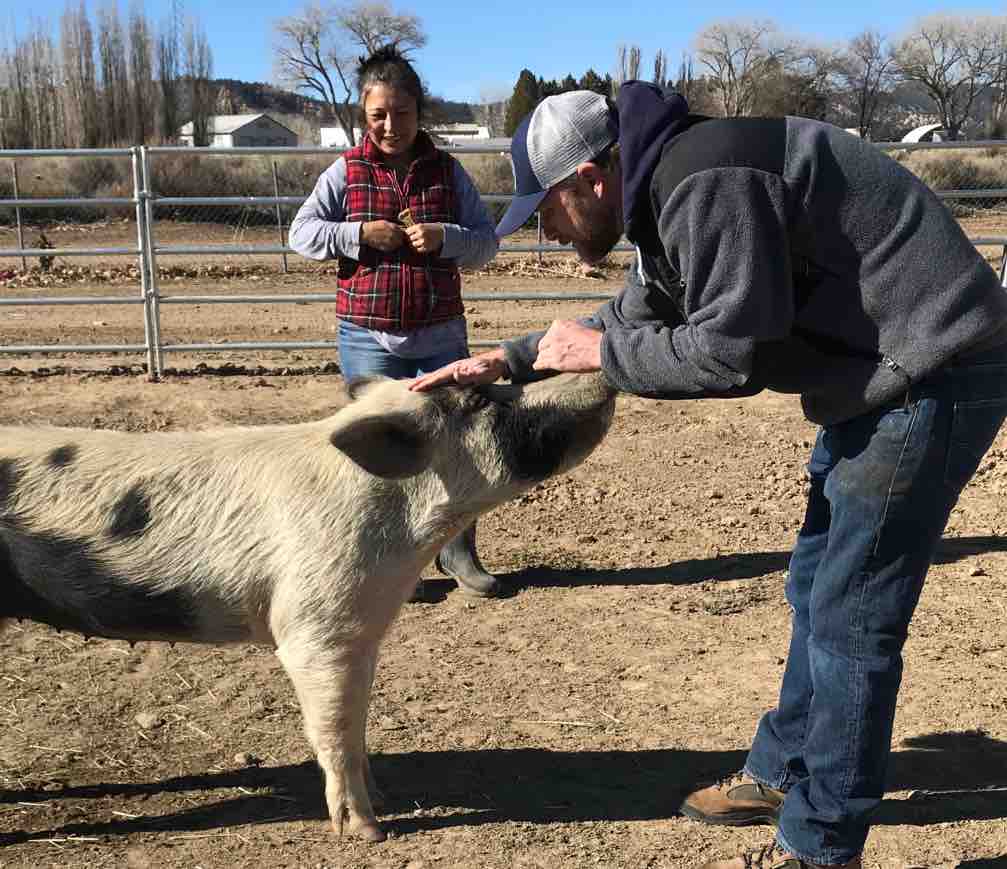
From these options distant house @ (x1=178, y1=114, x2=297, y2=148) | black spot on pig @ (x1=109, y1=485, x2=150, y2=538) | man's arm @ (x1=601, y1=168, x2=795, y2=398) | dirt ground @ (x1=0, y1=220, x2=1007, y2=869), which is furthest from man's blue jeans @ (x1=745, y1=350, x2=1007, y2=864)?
distant house @ (x1=178, y1=114, x2=297, y2=148)

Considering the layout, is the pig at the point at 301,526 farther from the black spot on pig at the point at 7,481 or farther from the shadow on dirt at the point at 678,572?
the shadow on dirt at the point at 678,572

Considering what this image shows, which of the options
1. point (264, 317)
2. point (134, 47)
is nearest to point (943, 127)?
point (134, 47)

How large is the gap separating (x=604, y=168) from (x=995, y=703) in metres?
2.66

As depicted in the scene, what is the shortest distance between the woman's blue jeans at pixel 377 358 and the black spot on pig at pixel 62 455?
62.1 inches

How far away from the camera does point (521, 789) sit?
356cm

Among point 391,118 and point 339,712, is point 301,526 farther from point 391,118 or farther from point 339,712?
point 391,118

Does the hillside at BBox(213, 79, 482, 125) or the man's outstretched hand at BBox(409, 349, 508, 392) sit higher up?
the hillside at BBox(213, 79, 482, 125)

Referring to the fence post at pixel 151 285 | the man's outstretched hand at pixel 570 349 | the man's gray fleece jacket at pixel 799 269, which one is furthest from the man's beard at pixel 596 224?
the fence post at pixel 151 285

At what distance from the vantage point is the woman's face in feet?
14.5

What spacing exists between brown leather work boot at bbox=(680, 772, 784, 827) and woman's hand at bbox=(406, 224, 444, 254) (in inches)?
94.7

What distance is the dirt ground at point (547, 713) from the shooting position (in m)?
3.28

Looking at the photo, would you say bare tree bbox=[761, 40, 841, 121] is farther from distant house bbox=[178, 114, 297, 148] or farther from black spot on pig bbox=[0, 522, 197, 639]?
black spot on pig bbox=[0, 522, 197, 639]

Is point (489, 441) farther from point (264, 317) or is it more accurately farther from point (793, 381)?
point (264, 317)

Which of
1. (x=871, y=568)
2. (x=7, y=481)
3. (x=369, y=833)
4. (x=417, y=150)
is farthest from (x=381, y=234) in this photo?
(x=871, y=568)
